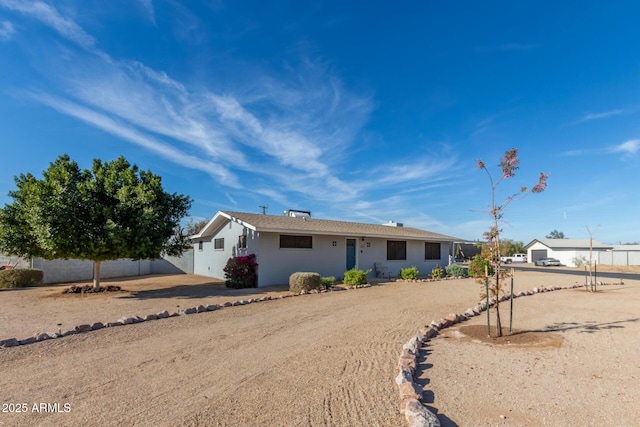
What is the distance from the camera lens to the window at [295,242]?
1484 centimetres

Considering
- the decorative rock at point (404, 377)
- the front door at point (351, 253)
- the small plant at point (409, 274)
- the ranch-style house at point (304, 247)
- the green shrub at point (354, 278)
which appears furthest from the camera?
the front door at point (351, 253)

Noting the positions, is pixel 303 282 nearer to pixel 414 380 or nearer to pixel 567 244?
pixel 414 380

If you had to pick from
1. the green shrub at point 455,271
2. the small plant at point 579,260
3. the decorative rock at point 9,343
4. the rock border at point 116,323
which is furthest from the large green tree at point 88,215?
the small plant at point 579,260

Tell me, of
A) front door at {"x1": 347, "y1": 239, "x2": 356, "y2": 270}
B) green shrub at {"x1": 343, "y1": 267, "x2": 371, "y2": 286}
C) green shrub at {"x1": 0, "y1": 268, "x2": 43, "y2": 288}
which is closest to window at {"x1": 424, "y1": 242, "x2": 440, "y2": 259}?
front door at {"x1": 347, "y1": 239, "x2": 356, "y2": 270}

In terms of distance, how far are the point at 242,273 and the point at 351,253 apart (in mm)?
6068

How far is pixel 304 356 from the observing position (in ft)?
→ 16.3

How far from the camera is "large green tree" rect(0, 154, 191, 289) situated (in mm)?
10312

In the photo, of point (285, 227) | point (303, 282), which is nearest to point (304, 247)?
point (285, 227)

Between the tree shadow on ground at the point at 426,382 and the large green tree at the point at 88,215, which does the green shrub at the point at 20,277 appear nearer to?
the large green tree at the point at 88,215

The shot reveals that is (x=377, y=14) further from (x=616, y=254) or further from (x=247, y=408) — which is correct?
(x=616, y=254)

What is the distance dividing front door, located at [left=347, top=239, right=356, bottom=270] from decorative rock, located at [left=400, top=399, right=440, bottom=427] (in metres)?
13.7

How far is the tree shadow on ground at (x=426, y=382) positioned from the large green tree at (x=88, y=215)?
9906 millimetres

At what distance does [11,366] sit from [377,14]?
1242cm

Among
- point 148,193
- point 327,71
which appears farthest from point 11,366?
point 327,71
